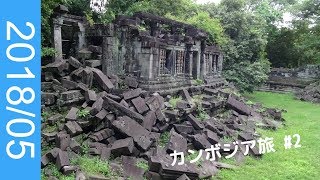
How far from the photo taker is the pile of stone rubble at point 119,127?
301 inches

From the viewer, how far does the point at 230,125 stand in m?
12.6

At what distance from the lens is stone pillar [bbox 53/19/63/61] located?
11109 millimetres

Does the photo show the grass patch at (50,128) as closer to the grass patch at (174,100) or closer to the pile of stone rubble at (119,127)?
the pile of stone rubble at (119,127)

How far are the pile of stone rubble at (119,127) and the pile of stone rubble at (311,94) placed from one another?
54.6 ft

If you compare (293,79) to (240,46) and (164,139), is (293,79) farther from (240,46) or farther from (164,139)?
(164,139)

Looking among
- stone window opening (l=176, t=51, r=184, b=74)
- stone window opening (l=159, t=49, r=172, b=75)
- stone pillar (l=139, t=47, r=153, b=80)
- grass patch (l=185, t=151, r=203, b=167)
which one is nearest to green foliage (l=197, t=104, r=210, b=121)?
stone window opening (l=159, t=49, r=172, b=75)

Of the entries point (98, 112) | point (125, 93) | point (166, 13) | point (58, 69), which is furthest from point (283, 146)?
point (166, 13)

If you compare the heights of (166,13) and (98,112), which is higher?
(166,13)

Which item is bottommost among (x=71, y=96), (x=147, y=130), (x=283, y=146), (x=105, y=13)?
(x=283, y=146)

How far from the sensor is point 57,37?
11.2m

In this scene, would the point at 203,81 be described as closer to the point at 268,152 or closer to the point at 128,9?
the point at 128,9

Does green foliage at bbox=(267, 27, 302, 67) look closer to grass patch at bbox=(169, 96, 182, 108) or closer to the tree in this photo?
the tree

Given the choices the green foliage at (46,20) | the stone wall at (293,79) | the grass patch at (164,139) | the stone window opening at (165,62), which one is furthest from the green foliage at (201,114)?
the stone wall at (293,79)

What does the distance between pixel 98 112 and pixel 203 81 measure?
30.2 ft
